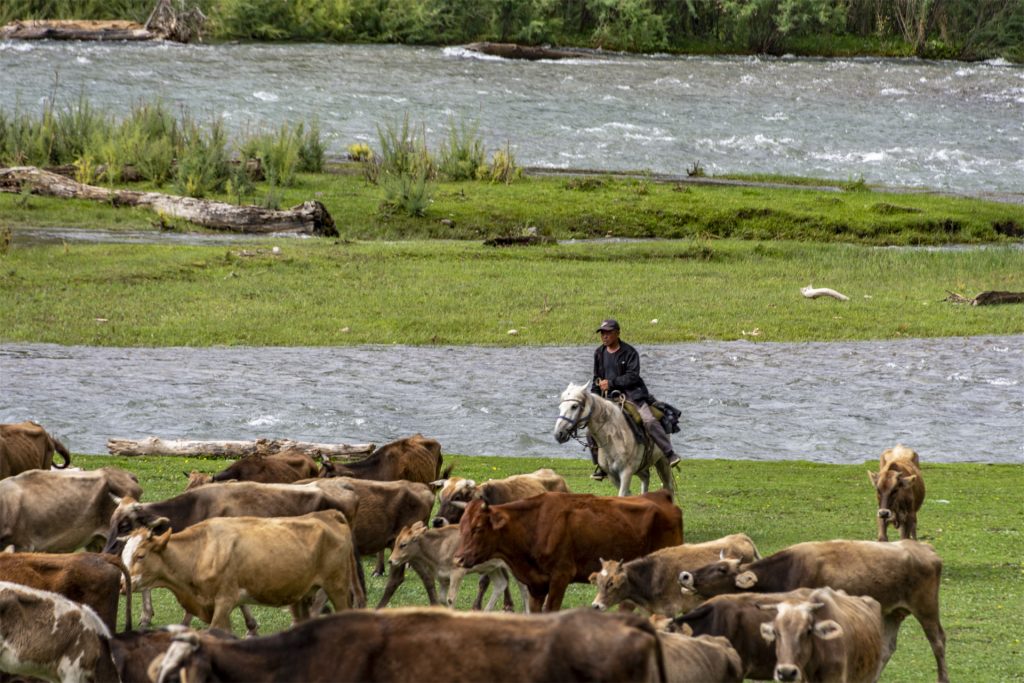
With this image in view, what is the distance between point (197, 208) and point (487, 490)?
2453 centimetres

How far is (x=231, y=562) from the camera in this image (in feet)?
37.2

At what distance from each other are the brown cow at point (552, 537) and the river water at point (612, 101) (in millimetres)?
37910

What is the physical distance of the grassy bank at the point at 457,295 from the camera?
98.1 ft

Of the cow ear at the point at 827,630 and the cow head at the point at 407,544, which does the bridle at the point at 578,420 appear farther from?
the cow ear at the point at 827,630

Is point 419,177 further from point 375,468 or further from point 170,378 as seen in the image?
point 375,468

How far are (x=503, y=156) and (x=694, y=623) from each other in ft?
117

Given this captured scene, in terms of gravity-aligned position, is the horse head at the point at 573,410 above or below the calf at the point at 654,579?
below

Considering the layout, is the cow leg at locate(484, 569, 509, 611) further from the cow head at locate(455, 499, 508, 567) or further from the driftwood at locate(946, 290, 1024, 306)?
the driftwood at locate(946, 290, 1024, 306)

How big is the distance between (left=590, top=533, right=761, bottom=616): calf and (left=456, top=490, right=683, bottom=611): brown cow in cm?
78

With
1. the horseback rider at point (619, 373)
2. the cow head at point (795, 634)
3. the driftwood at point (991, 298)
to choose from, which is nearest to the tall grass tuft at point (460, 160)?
the driftwood at point (991, 298)

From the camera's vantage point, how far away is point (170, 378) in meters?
26.5

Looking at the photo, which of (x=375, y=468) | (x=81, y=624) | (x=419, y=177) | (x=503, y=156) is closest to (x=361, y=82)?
(x=503, y=156)

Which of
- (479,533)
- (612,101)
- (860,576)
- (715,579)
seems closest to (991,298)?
(860,576)

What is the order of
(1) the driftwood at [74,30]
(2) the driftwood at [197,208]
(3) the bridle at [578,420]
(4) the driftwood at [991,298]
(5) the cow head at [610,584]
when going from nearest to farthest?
(5) the cow head at [610,584] → (3) the bridle at [578,420] → (4) the driftwood at [991,298] → (2) the driftwood at [197,208] → (1) the driftwood at [74,30]
